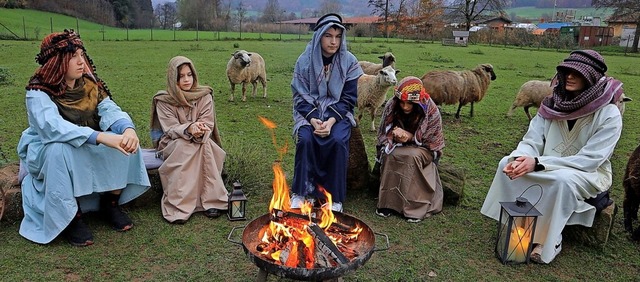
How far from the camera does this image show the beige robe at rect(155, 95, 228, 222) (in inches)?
172

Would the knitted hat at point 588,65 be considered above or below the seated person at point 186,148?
above

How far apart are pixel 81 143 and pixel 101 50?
2015 centimetres

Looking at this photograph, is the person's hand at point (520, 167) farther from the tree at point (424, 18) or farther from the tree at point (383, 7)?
the tree at point (383, 7)

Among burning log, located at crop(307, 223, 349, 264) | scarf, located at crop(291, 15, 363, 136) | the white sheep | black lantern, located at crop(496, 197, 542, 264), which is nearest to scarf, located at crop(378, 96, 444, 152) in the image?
scarf, located at crop(291, 15, 363, 136)

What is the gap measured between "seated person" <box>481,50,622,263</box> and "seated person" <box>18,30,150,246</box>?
3144 millimetres

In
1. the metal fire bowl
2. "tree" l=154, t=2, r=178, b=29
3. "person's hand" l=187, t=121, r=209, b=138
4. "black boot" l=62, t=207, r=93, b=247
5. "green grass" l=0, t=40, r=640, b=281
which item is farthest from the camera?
"tree" l=154, t=2, r=178, b=29

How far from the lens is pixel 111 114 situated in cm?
403

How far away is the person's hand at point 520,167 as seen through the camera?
3.78 m

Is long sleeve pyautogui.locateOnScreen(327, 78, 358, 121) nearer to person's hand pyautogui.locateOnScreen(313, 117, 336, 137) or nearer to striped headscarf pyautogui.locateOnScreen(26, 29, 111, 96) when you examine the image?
person's hand pyautogui.locateOnScreen(313, 117, 336, 137)

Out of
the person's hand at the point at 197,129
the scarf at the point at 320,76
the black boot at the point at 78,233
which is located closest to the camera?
the black boot at the point at 78,233

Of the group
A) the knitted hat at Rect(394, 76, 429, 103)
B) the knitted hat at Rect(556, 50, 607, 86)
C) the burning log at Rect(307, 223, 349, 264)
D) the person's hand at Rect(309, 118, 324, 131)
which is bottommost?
the burning log at Rect(307, 223, 349, 264)

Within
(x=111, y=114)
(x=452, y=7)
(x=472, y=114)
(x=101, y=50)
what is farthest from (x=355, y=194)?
(x=452, y=7)

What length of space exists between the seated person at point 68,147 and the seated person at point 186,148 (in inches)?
14.8

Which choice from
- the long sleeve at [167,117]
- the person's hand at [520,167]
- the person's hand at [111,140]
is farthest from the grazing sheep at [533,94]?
the person's hand at [111,140]
